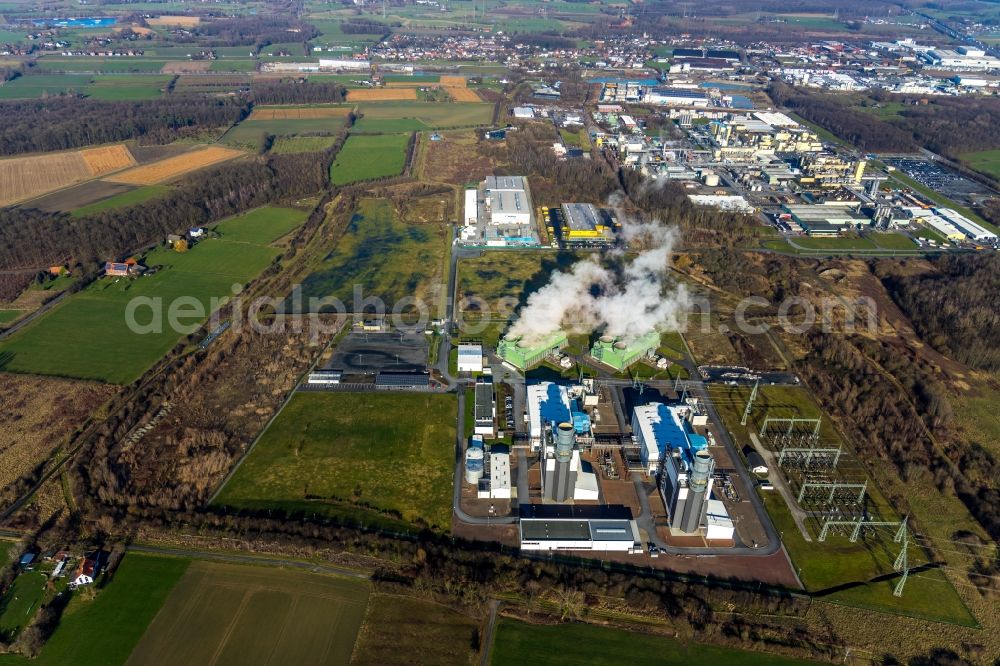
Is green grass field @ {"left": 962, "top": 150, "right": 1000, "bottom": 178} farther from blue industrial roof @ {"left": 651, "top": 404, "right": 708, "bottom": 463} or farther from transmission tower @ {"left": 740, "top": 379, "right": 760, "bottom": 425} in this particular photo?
blue industrial roof @ {"left": 651, "top": 404, "right": 708, "bottom": 463}

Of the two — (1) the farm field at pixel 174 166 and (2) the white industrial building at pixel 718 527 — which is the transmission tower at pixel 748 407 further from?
(1) the farm field at pixel 174 166

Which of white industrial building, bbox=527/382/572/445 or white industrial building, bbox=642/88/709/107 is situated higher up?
white industrial building, bbox=642/88/709/107

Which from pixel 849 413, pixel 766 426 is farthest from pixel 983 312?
pixel 766 426

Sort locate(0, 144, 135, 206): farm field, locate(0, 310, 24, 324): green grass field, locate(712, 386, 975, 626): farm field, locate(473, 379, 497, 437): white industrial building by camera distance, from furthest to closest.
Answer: locate(0, 144, 135, 206): farm field, locate(0, 310, 24, 324): green grass field, locate(473, 379, 497, 437): white industrial building, locate(712, 386, 975, 626): farm field

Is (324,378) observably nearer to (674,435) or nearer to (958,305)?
(674,435)

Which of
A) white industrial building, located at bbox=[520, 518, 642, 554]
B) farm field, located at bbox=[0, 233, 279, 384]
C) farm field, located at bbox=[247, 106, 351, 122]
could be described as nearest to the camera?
white industrial building, located at bbox=[520, 518, 642, 554]

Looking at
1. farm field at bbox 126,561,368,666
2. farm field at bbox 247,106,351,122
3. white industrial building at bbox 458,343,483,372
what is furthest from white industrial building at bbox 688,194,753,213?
farm field at bbox 247,106,351,122

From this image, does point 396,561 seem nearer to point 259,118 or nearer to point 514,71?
point 259,118
